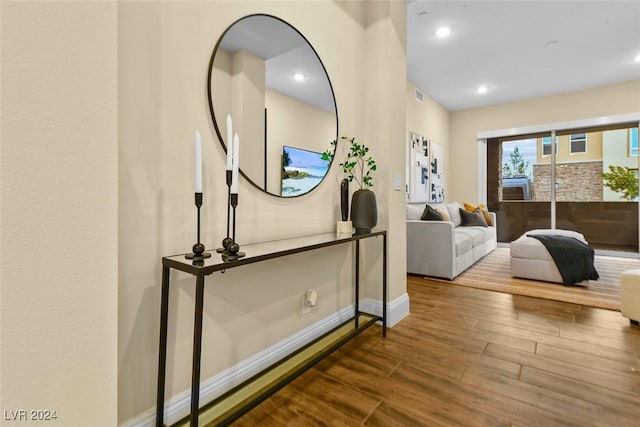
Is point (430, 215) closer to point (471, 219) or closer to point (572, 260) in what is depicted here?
point (572, 260)

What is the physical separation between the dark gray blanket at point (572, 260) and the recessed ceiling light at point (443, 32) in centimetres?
259

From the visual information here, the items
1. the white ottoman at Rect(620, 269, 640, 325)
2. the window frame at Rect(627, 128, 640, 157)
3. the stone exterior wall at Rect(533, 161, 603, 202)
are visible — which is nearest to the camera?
the white ottoman at Rect(620, 269, 640, 325)

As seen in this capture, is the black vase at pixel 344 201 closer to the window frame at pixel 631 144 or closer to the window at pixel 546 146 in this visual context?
the window at pixel 546 146

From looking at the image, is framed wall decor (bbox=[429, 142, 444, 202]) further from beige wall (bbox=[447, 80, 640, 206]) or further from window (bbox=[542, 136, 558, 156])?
window (bbox=[542, 136, 558, 156])

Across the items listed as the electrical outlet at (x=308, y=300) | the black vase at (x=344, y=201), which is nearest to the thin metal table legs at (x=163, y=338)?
the electrical outlet at (x=308, y=300)

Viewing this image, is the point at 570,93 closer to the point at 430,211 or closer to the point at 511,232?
the point at 511,232

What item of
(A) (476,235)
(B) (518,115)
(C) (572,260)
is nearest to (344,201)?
(C) (572,260)

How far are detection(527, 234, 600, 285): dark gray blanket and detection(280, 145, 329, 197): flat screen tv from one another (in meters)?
2.88

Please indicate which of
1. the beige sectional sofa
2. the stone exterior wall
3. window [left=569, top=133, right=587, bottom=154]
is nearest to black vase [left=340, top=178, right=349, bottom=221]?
the beige sectional sofa

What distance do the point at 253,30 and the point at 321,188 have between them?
0.95 metres
